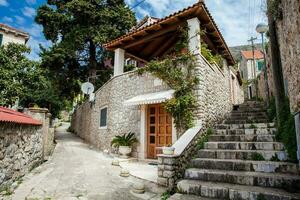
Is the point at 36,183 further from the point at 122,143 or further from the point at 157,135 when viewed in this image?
the point at 157,135

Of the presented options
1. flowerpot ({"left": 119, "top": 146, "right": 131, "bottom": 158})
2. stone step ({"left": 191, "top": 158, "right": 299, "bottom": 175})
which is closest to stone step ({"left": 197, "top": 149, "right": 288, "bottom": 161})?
stone step ({"left": 191, "top": 158, "right": 299, "bottom": 175})

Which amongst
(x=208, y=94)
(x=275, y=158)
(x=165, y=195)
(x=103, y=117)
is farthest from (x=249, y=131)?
(x=103, y=117)

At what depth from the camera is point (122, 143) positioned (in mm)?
9953

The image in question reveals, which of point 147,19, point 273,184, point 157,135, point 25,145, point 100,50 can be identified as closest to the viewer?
point 273,184

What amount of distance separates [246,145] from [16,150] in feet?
22.8

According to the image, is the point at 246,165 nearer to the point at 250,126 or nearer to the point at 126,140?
the point at 250,126

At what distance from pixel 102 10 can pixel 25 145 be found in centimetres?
1489

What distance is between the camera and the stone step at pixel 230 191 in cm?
427

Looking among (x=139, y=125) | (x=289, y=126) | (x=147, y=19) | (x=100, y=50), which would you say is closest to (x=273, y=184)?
(x=289, y=126)

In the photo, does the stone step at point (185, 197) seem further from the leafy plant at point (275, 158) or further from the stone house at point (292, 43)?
the stone house at point (292, 43)

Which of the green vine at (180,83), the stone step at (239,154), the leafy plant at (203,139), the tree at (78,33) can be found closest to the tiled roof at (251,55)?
the tree at (78,33)

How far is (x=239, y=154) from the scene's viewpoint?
20.3 ft

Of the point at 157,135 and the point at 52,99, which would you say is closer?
the point at 157,135

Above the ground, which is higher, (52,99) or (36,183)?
(52,99)
